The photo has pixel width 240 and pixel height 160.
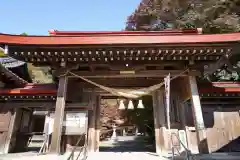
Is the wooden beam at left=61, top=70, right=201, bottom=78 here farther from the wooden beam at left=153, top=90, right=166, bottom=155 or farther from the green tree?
the green tree

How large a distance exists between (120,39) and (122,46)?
9.2 inches

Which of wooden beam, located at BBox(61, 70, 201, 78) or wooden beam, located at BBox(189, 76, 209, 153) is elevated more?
wooden beam, located at BBox(61, 70, 201, 78)

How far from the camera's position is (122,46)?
4.87 metres

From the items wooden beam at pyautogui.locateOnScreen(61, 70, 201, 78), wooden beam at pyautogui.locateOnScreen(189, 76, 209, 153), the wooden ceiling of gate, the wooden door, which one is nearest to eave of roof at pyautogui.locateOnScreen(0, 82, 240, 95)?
the wooden door

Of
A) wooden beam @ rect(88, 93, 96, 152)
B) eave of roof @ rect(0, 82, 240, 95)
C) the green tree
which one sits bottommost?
wooden beam @ rect(88, 93, 96, 152)

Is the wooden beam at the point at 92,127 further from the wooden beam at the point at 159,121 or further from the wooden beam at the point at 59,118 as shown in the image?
the wooden beam at the point at 159,121

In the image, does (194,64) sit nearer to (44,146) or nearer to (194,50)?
(194,50)

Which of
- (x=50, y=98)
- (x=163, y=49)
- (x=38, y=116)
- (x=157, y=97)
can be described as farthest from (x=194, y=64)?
(x=38, y=116)

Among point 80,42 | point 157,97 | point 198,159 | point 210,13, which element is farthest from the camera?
point 210,13

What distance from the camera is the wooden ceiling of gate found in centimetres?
478

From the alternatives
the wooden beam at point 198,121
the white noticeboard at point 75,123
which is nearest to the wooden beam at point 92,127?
the white noticeboard at point 75,123

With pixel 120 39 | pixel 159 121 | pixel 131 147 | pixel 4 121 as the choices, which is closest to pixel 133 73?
pixel 120 39

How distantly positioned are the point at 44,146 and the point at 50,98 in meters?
1.86

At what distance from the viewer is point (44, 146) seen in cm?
637
